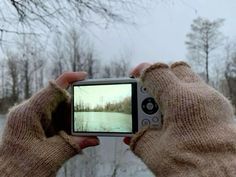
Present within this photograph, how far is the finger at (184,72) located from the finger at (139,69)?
4cm

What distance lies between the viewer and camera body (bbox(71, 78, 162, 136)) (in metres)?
0.66

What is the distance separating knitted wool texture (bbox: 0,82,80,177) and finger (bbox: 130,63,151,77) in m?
0.10

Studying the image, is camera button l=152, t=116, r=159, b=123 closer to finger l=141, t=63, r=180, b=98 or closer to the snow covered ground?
finger l=141, t=63, r=180, b=98

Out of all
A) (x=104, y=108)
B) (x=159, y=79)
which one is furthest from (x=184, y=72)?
(x=104, y=108)

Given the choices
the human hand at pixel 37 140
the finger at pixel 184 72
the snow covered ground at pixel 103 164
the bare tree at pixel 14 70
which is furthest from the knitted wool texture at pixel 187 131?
the bare tree at pixel 14 70

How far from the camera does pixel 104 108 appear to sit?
0.69 m

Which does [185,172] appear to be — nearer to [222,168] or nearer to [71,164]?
[222,168]

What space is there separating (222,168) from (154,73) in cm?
15

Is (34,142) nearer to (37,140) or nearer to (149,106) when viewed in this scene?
(37,140)

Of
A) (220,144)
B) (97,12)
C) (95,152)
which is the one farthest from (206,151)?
(95,152)

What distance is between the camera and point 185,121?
54 centimetres

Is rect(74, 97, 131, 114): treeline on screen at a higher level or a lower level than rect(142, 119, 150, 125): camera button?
higher

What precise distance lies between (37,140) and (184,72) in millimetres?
211

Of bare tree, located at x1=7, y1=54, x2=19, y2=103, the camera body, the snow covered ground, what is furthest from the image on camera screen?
bare tree, located at x1=7, y1=54, x2=19, y2=103
